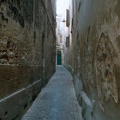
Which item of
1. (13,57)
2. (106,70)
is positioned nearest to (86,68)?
(13,57)

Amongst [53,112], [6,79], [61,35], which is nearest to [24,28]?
[6,79]

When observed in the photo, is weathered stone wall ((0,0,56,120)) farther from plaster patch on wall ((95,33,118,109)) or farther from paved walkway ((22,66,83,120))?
plaster patch on wall ((95,33,118,109))

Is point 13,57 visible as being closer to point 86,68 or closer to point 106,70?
point 86,68

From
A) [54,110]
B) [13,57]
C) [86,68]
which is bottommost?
[54,110]

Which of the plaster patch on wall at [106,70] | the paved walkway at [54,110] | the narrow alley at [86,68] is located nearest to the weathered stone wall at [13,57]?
the narrow alley at [86,68]

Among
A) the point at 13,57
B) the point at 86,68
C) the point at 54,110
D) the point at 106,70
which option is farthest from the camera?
the point at 54,110

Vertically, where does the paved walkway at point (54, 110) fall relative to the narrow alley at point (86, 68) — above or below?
below

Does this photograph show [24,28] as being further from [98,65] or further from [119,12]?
[119,12]

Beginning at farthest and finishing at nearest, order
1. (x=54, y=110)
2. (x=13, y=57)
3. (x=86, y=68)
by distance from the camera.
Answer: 1. (x=54, y=110)
2. (x=86, y=68)
3. (x=13, y=57)

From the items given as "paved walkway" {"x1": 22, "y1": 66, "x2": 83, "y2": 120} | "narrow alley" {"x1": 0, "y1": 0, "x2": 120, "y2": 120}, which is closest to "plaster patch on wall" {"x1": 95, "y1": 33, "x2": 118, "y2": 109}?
"narrow alley" {"x1": 0, "y1": 0, "x2": 120, "y2": 120}

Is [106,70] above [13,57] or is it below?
below

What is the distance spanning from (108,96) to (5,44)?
2.21 m

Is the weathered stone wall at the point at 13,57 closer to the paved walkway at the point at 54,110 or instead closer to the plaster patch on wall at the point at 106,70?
the paved walkway at the point at 54,110

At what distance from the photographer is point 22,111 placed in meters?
4.92
